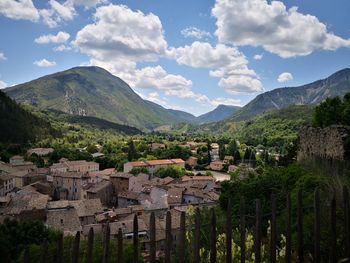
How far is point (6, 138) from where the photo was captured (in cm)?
10725

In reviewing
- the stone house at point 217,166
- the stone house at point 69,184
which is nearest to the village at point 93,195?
the stone house at point 69,184

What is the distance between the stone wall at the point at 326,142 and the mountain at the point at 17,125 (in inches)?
4107

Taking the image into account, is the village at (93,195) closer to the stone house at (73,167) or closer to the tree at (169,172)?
the stone house at (73,167)

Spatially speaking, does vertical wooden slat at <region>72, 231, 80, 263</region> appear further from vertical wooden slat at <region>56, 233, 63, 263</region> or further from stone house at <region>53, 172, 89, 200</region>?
stone house at <region>53, 172, 89, 200</region>

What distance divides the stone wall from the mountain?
104 m

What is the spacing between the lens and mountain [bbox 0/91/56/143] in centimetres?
10967

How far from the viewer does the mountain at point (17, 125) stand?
360 ft

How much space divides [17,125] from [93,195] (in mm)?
76491

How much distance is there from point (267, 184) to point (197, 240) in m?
14.9

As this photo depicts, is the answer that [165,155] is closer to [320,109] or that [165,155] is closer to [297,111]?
[320,109]

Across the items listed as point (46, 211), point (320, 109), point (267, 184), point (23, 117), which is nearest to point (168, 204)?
point (46, 211)

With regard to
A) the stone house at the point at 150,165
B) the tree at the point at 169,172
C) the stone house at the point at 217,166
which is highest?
the stone house at the point at 150,165

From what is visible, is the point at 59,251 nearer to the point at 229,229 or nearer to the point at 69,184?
the point at 229,229

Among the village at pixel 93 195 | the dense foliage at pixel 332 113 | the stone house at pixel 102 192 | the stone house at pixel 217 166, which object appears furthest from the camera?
the stone house at pixel 217 166
